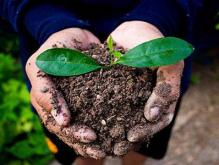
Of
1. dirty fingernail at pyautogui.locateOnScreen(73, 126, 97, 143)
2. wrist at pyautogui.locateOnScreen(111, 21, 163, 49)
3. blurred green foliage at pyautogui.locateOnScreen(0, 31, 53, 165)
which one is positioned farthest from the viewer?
blurred green foliage at pyautogui.locateOnScreen(0, 31, 53, 165)

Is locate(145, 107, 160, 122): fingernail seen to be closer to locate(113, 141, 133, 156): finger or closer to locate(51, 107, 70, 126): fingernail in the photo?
locate(113, 141, 133, 156): finger

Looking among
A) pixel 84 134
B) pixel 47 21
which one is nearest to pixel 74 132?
pixel 84 134

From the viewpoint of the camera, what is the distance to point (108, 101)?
1.05 meters

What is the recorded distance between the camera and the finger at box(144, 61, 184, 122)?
105cm

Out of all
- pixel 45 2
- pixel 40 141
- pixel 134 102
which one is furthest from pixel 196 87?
pixel 134 102

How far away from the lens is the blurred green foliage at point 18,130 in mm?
2131

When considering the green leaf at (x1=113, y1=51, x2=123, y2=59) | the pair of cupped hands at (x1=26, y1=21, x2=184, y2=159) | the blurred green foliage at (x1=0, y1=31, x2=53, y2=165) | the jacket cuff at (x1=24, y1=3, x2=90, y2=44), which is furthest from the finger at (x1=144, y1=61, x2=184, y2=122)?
the blurred green foliage at (x1=0, y1=31, x2=53, y2=165)

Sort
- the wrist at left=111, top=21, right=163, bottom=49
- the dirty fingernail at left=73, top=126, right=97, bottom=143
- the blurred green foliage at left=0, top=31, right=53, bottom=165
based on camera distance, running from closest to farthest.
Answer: the dirty fingernail at left=73, top=126, right=97, bottom=143 → the wrist at left=111, top=21, right=163, bottom=49 → the blurred green foliage at left=0, top=31, right=53, bottom=165

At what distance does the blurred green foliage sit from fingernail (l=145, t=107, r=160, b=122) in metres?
1.21

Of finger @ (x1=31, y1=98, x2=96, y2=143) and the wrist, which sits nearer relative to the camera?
finger @ (x1=31, y1=98, x2=96, y2=143)

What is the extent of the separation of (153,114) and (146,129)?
0.05 meters

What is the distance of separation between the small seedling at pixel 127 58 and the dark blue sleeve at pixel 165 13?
0.17 m

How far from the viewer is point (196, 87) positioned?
2.60 m

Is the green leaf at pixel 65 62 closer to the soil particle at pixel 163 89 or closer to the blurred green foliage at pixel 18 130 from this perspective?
the soil particle at pixel 163 89
